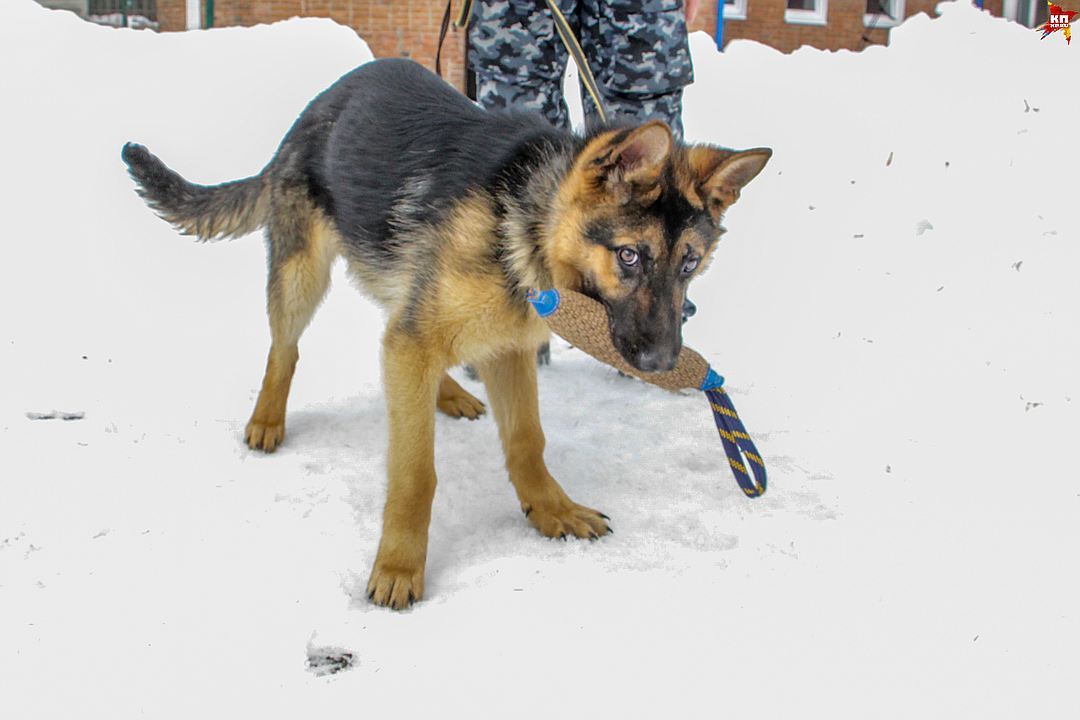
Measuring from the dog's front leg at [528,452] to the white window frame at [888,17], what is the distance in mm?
15091

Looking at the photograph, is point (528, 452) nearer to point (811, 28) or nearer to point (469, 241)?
point (469, 241)

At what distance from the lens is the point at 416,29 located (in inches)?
498

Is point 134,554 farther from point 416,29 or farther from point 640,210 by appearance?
point 416,29

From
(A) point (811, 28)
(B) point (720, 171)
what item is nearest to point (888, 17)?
(A) point (811, 28)

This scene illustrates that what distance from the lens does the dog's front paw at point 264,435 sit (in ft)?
13.3

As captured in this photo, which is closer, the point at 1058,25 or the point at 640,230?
the point at 640,230

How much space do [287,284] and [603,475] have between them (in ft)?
5.04

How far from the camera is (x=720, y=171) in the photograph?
2.97 meters

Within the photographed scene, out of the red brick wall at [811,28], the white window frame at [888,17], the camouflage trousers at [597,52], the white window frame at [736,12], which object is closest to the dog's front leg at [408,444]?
the camouflage trousers at [597,52]

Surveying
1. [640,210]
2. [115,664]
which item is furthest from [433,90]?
[115,664]

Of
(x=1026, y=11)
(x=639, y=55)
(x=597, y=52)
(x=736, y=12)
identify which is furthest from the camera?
(x=736, y=12)

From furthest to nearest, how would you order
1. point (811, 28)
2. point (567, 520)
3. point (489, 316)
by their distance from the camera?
point (811, 28)
point (567, 520)
point (489, 316)

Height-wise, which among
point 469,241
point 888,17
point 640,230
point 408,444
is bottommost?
point 408,444

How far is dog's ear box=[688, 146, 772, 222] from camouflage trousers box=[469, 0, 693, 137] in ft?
4.84
